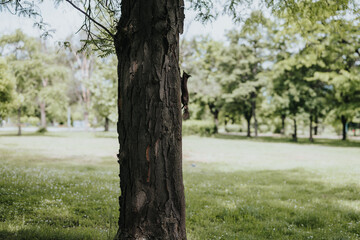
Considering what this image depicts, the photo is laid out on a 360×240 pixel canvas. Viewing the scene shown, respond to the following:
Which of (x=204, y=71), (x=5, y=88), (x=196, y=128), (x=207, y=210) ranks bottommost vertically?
(x=207, y=210)

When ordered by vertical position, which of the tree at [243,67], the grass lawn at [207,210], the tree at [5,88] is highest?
the tree at [243,67]

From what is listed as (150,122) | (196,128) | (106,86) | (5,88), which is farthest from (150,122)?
(196,128)

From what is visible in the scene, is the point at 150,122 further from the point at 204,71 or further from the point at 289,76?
the point at 204,71

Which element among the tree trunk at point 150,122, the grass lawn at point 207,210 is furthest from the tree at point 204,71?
the tree trunk at point 150,122

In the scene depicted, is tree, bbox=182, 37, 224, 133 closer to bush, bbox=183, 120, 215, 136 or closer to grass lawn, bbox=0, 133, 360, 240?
bush, bbox=183, 120, 215, 136

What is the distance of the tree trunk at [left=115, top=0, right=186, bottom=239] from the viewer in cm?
241

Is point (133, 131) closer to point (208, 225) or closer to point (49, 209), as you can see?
point (208, 225)

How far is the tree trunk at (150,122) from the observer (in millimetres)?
2406

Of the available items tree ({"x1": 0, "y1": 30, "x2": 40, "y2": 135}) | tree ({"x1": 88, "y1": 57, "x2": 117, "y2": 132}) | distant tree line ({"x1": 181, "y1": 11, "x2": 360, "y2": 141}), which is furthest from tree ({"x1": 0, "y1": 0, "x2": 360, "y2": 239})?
tree ({"x1": 0, "y1": 30, "x2": 40, "y2": 135})

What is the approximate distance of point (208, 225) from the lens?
169 inches

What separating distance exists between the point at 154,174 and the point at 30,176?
257 inches

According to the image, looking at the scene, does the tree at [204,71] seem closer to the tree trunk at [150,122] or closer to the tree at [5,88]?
the tree at [5,88]

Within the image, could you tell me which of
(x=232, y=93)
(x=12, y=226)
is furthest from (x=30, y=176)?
(x=232, y=93)

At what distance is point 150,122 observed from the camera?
7.87ft
